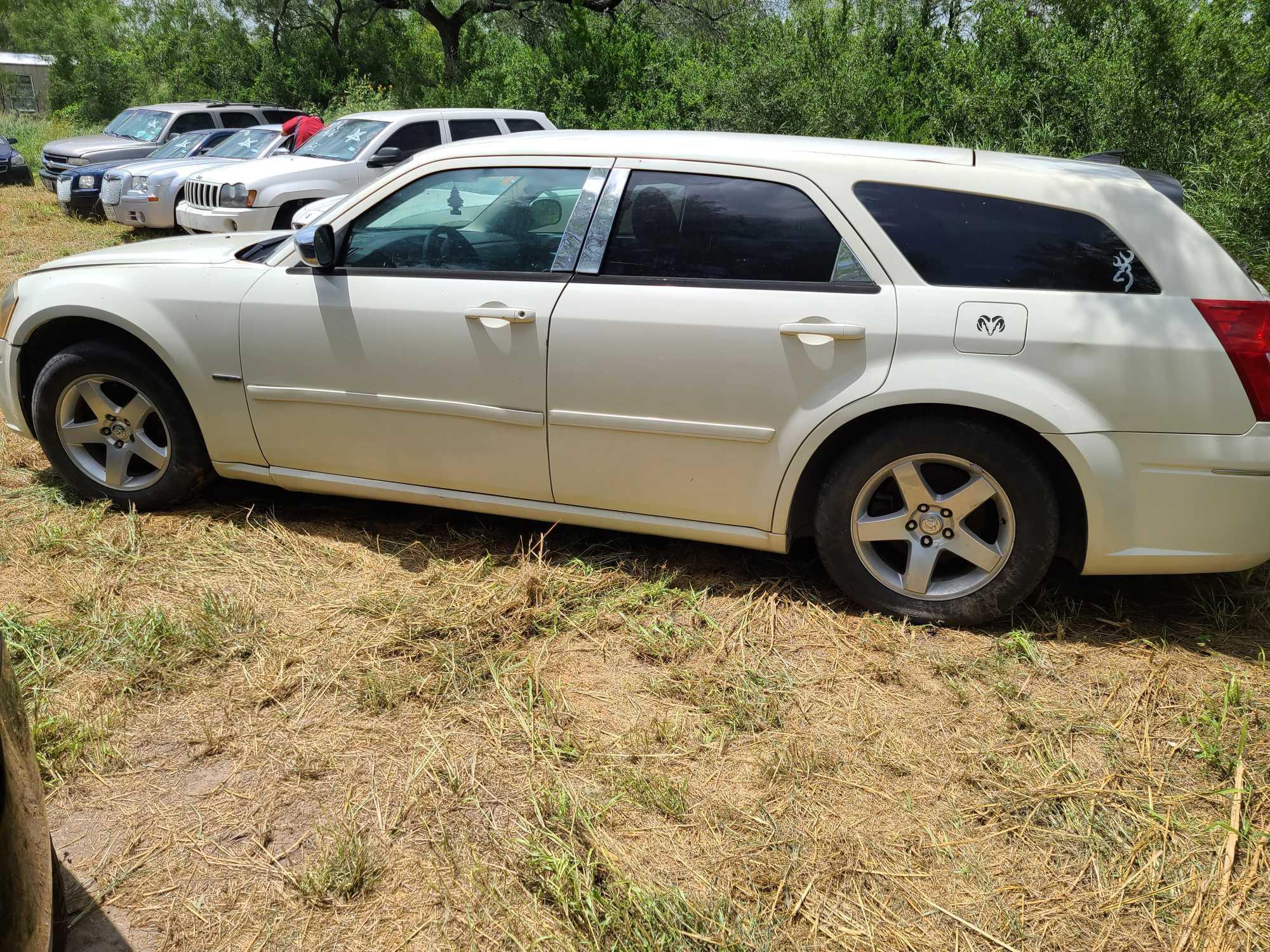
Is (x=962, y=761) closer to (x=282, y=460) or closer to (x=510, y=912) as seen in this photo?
(x=510, y=912)

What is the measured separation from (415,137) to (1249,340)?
1044 cm

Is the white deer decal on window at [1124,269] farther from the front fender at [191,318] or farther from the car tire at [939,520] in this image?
the front fender at [191,318]

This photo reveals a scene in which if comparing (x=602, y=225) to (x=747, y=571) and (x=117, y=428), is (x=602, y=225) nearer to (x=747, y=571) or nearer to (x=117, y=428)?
(x=747, y=571)

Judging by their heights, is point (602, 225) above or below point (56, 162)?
below

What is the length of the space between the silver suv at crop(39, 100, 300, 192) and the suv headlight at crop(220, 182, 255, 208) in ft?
23.4

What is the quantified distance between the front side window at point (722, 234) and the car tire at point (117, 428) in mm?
2043

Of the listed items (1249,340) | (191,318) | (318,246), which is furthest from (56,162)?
(1249,340)

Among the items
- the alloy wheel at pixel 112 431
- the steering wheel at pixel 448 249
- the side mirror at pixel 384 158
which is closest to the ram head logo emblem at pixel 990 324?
the steering wheel at pixel 448 249

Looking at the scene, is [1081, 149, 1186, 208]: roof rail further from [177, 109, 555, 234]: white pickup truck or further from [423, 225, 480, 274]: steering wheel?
[177, 109, 555, 234]: white pickup truck

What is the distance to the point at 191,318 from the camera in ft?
13.9

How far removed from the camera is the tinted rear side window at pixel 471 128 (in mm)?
12164

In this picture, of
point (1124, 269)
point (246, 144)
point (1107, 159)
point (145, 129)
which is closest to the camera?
point (1124, 269)

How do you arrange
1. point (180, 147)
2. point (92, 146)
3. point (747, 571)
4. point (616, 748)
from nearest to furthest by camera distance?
point (616, 748)
point (747, 571)
point (180, 147)
point (92, 146)

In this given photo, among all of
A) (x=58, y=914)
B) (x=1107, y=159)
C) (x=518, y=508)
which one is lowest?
(x=58, y=914)
